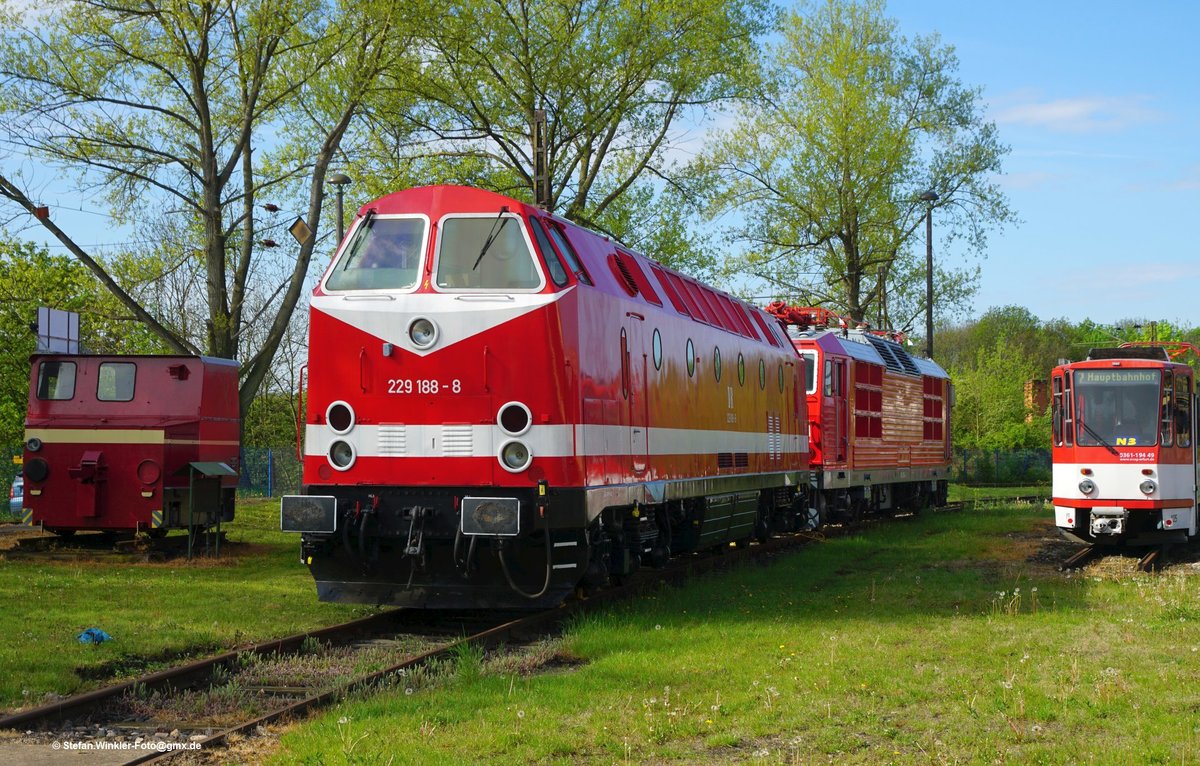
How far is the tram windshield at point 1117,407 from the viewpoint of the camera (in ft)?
62.2

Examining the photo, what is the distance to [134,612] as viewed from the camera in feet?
40.5

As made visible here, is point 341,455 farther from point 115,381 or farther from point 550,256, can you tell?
point 115,381

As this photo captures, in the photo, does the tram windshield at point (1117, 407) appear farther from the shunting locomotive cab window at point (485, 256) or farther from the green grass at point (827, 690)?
the shunting locomotive cab window at point (485, 256)

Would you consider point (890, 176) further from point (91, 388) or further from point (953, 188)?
point (91, 388)

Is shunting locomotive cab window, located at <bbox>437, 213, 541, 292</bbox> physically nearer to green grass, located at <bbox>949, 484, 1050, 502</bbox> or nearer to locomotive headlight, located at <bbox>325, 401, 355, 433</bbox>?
locomotive headlight, located at <bbox>325, 401, 355, 433</bbox>

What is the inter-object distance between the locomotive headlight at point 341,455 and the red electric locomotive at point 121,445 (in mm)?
6873

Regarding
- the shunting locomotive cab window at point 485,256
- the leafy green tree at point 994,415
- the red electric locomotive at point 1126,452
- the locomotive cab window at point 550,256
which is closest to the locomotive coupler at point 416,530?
the shunting locomotive cab window at point 485,256

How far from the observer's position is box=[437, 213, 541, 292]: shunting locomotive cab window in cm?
1170

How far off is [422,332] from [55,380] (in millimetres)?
9626

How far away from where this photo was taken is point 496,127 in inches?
1105

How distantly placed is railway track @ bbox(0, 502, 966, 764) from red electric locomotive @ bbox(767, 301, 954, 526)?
1071 cm

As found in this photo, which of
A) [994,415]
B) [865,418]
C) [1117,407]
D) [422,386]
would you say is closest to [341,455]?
[422,386]

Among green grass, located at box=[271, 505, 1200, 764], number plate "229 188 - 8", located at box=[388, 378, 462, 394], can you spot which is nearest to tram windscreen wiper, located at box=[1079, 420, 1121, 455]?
green grass, located at box=[271, 505, 1200, 764]

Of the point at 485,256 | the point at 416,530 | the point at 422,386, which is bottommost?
the point at 416,530
